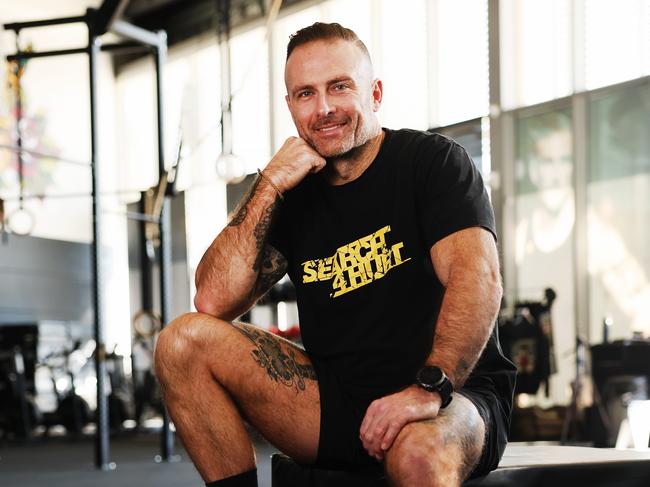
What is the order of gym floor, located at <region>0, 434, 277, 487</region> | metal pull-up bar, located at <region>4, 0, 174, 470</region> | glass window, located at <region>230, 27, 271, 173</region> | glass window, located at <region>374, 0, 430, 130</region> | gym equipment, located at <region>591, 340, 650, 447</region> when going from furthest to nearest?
glass window, located at <region>230, 27, 271, 173</region> < glass window, located at <region>374, 0, 430, 130</region> < gym equipment, located at <region>591, 340, 650, 447</region> < metal pull-up bar, located at <region>4, 0, 174, 470</region> < gym floor, located at <region>0, 434, 277, 487</region>

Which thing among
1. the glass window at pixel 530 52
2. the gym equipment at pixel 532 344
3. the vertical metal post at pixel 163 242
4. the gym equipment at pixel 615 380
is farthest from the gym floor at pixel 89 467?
the glass window at pixel 530 52

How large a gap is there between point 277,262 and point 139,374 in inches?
297

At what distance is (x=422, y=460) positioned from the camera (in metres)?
1.31

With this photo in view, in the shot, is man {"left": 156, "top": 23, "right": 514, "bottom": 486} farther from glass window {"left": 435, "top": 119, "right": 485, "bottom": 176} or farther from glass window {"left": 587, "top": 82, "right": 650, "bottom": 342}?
glass window {"left": 435, "top": 119, "right": 485, "bottom": 176}

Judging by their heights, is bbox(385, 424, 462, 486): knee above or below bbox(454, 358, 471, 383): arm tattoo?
below

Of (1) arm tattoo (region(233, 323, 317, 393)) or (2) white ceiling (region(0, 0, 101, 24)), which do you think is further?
(2) white ceiling (region(0, 0, 101, 24))

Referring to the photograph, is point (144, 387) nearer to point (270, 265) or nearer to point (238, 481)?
point (270, 265)

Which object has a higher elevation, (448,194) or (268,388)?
(448,194)

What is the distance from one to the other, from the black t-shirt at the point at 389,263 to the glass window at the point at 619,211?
4.89 m

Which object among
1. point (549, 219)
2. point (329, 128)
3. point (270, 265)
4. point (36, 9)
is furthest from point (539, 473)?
point (36, 9)

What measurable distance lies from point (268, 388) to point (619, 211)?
5.36m

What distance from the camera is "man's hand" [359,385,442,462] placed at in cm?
137

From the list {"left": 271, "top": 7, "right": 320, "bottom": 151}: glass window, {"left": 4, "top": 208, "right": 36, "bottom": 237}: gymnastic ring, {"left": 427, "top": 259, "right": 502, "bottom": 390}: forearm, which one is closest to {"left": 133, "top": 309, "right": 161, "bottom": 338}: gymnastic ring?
{"left": 4, "top": 208, "right": 36, "bottom": 237}: gymnastic ring

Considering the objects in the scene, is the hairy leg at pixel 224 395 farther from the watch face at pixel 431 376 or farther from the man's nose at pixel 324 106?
the man's nose at pixel 324 106
